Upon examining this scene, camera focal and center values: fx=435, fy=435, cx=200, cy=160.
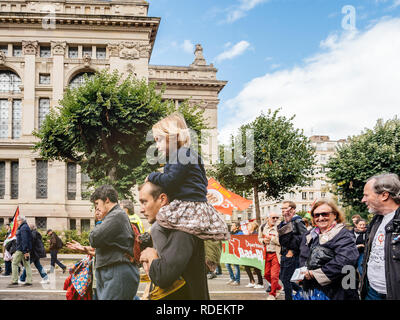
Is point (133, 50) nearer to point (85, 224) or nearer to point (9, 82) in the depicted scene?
point (9, 82)

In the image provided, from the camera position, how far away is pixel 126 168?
2130cm

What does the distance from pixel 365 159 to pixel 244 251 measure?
18.5 meters

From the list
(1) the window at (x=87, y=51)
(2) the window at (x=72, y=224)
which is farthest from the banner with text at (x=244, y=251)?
(1) the window at (x=87, y=51)

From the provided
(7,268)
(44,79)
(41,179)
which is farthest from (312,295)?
(44,79)

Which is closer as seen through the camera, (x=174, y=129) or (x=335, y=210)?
(x=174, y=129)

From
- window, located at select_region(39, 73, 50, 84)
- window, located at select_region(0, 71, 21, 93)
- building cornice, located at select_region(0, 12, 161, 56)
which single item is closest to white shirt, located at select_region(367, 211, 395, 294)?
building cornice, located at select_region(0, 12, 161, 56)

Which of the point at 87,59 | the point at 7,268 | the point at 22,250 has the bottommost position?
the point at 7,268

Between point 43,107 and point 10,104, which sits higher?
point 10,104

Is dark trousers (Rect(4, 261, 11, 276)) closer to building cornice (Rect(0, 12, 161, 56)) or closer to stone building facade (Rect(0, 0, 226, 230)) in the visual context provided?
stone building facade (Rect(0, 0, 226, 230))

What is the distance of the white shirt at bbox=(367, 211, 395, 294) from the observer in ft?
13.8

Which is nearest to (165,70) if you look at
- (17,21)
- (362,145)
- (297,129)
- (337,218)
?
(17,21)

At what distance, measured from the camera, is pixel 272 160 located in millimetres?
31188

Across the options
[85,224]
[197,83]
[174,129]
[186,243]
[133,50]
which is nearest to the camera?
[186,243]

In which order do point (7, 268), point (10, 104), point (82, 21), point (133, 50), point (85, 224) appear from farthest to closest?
point (10, 104) → point (133, 50) → point (82, 21) → point (85, 224) → point (7, 268)
